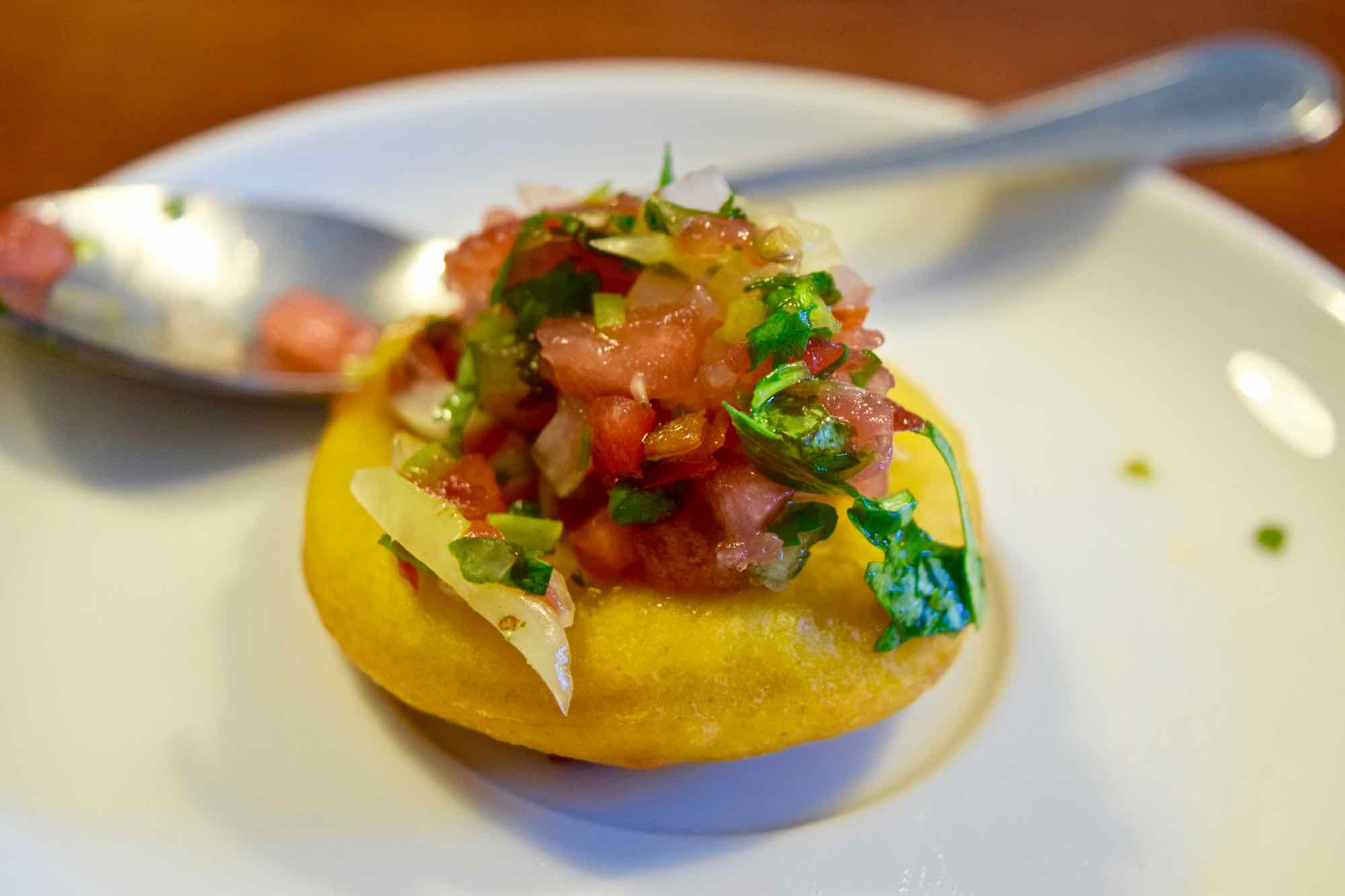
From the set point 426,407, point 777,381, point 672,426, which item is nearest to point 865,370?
point 777,381

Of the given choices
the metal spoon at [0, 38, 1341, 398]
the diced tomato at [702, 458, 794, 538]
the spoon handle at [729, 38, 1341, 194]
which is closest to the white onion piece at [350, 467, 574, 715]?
the diced tomato at [702, 458, 794, 538]

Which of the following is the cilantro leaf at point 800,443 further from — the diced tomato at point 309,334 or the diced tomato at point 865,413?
the diced tomato at point 309,334

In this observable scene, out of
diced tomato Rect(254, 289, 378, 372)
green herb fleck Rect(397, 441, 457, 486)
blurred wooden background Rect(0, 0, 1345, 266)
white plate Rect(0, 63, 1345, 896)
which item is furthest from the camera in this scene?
blurred wooden background Rect(0, 0, 1345, 266)

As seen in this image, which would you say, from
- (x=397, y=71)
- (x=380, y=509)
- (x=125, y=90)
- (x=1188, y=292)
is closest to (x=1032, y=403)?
(x=1188, y=292)

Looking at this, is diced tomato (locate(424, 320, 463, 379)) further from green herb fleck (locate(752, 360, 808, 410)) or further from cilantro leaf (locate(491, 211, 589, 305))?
green herb fleck (locate(752, 360, 808, 410))

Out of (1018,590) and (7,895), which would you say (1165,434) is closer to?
(1018,590)
